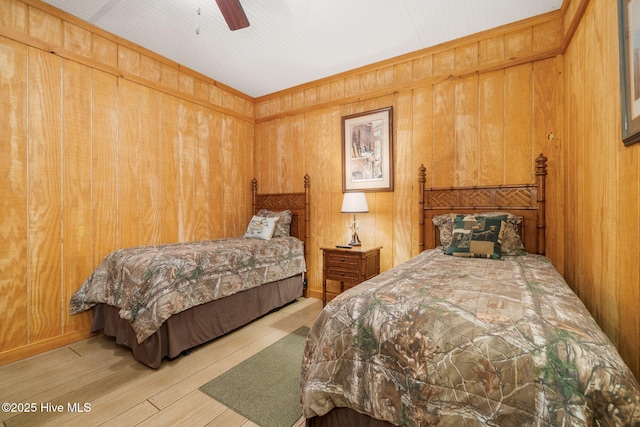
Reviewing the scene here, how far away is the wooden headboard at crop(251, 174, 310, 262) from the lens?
3904mm

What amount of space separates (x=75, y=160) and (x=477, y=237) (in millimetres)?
3585

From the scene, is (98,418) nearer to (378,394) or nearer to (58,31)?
→ (378,394)

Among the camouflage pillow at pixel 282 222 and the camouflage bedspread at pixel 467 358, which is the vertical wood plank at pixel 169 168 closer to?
the camouflage pillow at pixel 282 222

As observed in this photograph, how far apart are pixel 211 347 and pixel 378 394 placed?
1797mm

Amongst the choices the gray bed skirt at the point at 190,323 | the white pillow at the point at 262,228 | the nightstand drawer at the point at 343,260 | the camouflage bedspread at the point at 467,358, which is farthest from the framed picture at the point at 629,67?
the white pillow at the point at 262,228

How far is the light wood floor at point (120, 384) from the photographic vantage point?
1.60 m

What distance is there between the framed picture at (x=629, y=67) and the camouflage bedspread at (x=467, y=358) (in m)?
0.81

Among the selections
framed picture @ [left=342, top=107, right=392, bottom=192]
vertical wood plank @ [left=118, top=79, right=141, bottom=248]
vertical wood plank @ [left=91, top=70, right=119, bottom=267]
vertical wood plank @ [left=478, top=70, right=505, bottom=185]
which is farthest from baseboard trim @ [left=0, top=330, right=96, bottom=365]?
vertical wood plank @ [left=478, top=70, right=505, bottom=185]

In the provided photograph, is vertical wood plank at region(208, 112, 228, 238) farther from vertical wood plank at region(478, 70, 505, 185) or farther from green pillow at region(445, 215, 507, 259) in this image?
vertical wood plank at region(478, 70, 505, 185)

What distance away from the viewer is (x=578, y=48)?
2.15 meters

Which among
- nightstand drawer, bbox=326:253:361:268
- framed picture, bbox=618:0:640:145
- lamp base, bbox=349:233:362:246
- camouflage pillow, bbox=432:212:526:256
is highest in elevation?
framed picture, bbox=618:0:640:145

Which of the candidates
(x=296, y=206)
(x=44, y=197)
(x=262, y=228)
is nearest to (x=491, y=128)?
(x=296, y=206)

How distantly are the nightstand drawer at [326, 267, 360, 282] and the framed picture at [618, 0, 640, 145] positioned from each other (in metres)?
2.24

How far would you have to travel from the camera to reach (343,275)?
3133mm
